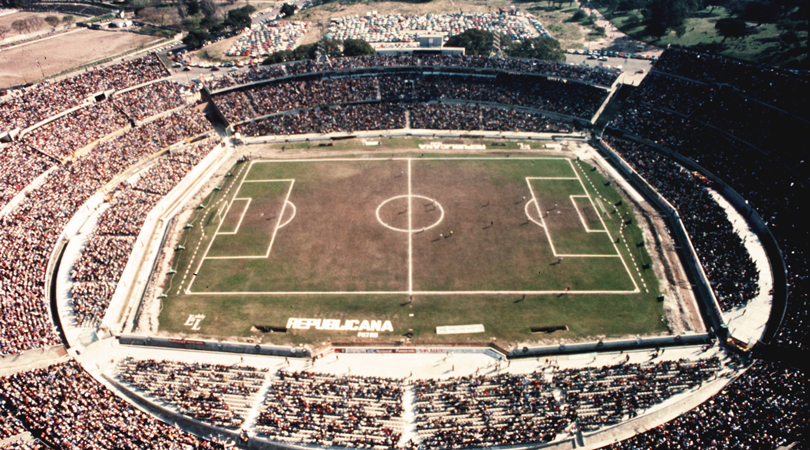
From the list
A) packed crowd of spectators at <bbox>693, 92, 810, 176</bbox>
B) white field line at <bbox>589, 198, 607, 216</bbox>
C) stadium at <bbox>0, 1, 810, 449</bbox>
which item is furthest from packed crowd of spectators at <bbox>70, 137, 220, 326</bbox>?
packed crowd of spectators at <bbox>693, 92, 810, 176</bbox>

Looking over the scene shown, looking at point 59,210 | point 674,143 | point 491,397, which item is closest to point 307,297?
point 491,397

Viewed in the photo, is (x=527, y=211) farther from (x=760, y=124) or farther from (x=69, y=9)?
(x=69, y=9)

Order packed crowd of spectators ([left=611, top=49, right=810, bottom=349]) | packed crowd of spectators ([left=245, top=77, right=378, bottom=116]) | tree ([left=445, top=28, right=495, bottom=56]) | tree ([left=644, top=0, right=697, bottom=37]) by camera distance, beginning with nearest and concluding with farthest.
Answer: packed crowd of spectators ([left=611, top=49, right=810, bottom=349]) → packed crowd of spectators ([left=245, top=77, right=378, bottom=116]) → tree ([left=445, top=28, right=495, bottom=56]) → tree ([left=644, top=0, right=697, bottom=37])

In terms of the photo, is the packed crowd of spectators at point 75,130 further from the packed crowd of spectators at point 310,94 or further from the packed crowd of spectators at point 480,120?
the packed crowd of spectators at point 480,120

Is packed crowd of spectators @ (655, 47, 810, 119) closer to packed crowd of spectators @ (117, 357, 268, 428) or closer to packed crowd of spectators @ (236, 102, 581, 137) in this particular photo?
Result: packed crowd of spectators @ (236, 102, 581, 137)

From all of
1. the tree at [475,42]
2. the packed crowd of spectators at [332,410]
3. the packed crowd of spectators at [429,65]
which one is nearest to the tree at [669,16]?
the packed crowd of spectators at [429,65]

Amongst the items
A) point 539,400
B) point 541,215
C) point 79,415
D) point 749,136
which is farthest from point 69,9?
point 749,136

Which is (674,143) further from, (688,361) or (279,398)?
(279,398)
